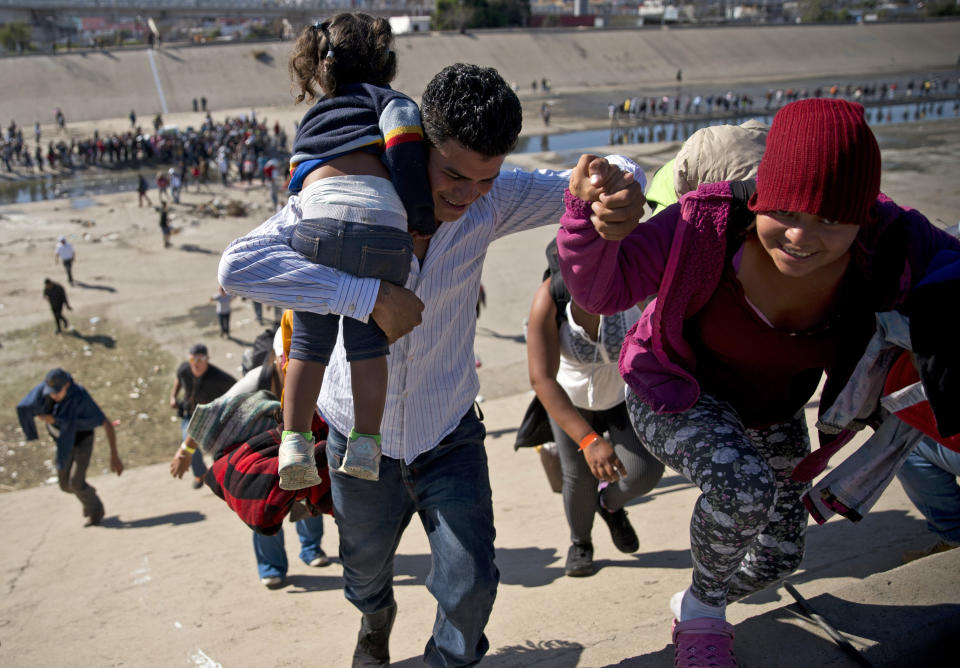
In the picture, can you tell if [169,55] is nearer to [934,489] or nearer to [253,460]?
[253,460]

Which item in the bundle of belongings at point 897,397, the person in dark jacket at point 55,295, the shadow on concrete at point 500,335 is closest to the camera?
the bundle of belongings at point 897,397

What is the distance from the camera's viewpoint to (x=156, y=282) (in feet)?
58.0

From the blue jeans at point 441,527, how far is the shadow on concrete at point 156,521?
149 inches

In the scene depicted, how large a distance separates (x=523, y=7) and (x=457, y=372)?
75.4 metres

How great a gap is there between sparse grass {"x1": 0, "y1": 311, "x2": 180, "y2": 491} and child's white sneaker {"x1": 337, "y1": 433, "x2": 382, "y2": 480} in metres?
7.82

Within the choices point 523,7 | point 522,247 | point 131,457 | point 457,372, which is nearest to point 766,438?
point 457,372

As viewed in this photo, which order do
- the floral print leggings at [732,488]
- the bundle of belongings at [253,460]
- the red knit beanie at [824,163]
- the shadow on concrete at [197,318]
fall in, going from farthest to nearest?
the shadow on concrete at [197,318] < the bundle of belongings at [253,460] < the floral print leggings at [732,488] < the red knit beanie at [824,163]

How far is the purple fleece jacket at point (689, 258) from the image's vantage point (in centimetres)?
205

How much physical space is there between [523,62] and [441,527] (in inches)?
2363

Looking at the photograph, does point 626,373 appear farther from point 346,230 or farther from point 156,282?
point 156,282

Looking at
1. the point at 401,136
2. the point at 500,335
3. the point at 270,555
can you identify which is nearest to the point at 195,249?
the point at 500,335

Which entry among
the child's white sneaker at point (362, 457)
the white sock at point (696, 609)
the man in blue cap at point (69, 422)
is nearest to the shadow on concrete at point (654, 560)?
the white sock at point (696, 609)

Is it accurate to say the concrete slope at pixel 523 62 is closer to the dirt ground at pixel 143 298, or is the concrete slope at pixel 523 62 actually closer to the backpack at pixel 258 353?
the dirt ground at pixel 143 298

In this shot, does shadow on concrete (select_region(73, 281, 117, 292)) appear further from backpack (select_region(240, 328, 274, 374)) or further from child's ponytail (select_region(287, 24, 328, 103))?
child's ponytail (select_region(287, 24, 328, 103))
